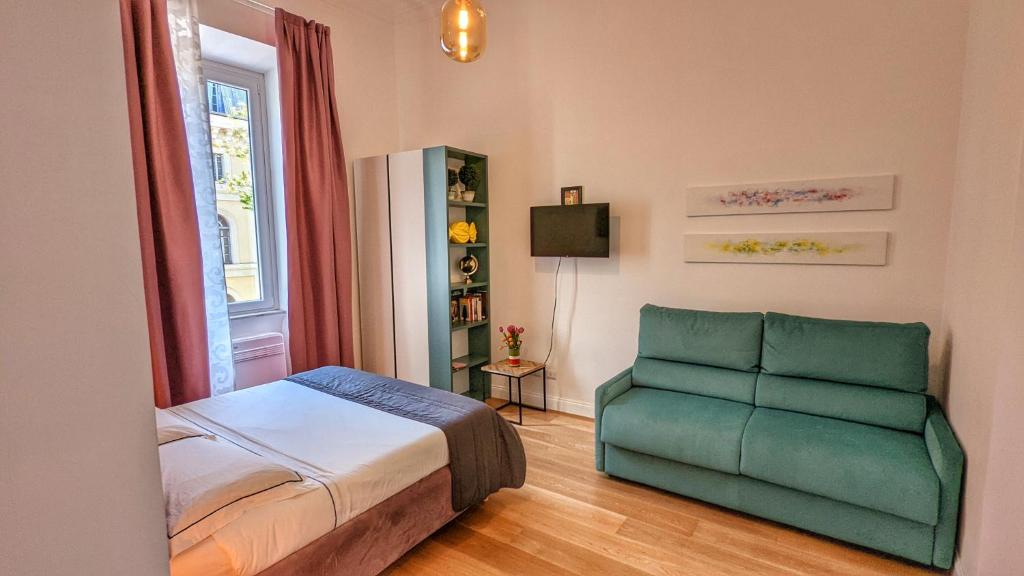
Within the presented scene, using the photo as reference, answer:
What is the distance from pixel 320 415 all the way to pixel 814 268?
114 inches

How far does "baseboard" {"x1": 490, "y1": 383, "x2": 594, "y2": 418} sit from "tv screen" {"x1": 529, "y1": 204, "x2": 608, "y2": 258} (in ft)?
3.90

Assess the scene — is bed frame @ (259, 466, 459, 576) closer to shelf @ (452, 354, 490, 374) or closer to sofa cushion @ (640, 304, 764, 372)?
sofa cushion @ (640, 304, 764, 372)

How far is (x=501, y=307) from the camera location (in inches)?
162

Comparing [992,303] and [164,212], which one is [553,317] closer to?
[992,303]

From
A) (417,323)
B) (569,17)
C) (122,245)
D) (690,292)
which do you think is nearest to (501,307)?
(417,323)

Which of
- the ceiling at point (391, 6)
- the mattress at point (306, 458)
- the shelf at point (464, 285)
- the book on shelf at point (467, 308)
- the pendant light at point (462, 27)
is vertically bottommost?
the mattress at point (306, 458)

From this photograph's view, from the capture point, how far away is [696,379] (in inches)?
113

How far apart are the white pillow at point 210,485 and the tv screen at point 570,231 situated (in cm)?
228

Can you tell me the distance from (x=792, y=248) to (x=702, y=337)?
765 millimetres

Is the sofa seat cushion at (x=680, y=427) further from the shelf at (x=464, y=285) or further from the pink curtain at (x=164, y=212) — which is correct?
the pink curtain at (x=164, y=212)

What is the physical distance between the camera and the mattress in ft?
5.07

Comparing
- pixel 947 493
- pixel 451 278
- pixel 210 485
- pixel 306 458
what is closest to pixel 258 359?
pixel 451 278

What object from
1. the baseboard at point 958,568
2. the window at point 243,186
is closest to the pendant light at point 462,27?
the window at point 243,186

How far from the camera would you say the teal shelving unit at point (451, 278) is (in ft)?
12.0
